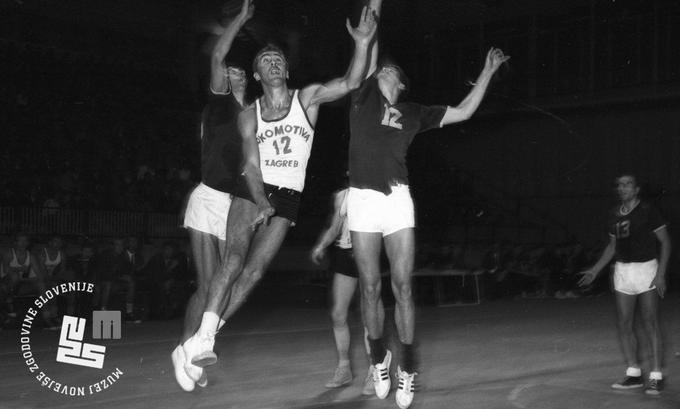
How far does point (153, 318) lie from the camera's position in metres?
14.2

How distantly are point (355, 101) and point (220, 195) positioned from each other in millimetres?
1240

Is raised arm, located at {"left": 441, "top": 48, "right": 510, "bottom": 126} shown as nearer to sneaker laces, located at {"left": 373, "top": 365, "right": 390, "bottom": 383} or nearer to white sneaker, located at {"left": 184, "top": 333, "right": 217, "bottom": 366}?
sneaker laces, located at {"left": 373, "top": 365, "right": 390, "bottom": 383}

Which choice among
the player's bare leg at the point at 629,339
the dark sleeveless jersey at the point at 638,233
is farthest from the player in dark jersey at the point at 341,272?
the dark sleeveless jersey at the point at 638,233

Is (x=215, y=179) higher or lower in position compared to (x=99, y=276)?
higher

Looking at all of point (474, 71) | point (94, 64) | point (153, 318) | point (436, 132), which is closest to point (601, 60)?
point (474, 71)

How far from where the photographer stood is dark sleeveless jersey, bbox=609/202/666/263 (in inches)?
301

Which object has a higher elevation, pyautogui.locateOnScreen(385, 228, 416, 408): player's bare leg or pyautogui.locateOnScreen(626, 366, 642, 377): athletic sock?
pyautogui.locateOnScreen(385, 228, 416, 408): player's bare leg

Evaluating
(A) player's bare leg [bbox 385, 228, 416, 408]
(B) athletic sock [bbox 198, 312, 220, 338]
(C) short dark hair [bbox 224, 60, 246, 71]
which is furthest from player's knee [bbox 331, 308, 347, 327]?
(C) short dark hair [bbox 224, 60, 246, 71]

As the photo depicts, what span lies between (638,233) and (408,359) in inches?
105

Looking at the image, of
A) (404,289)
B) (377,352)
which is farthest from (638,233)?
(377,352)

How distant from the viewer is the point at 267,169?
6059 mm

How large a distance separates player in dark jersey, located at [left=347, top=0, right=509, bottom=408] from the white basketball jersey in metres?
0.47

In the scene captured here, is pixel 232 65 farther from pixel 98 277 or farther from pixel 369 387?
pixel 98 277

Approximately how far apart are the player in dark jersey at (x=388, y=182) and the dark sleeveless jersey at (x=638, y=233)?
222cm
